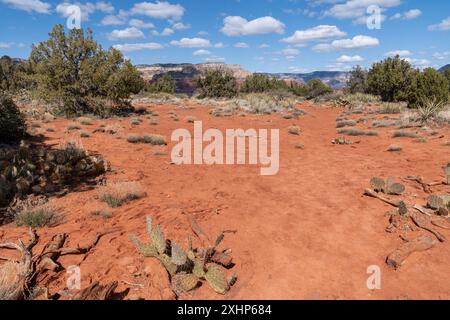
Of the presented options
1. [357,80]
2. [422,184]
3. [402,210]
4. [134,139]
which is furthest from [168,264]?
[357,80]

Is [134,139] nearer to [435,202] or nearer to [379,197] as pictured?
[379,197]

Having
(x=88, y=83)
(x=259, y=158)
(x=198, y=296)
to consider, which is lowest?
(x=198, y=296)

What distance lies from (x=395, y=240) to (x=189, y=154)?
7199mm

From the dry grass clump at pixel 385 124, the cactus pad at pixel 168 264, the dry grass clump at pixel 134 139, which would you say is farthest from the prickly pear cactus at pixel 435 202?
the dry grass clump at pixel 385 124

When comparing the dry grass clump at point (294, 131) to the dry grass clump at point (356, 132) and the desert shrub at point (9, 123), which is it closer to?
the dry grass clump at point (356, 132)

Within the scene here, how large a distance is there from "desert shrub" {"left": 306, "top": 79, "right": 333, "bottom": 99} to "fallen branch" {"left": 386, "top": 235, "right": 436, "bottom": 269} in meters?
43.9

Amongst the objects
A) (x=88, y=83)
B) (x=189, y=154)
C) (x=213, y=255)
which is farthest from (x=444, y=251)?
(x=88, y=83)

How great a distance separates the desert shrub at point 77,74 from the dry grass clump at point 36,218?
48.3ft

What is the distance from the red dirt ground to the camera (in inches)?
163

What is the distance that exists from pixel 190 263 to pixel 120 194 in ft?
9.48

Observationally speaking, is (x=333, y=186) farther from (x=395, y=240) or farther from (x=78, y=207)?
(x=78, y=207)

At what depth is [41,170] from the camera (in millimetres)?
7828

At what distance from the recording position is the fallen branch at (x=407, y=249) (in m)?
4.48

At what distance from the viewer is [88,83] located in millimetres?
19688
